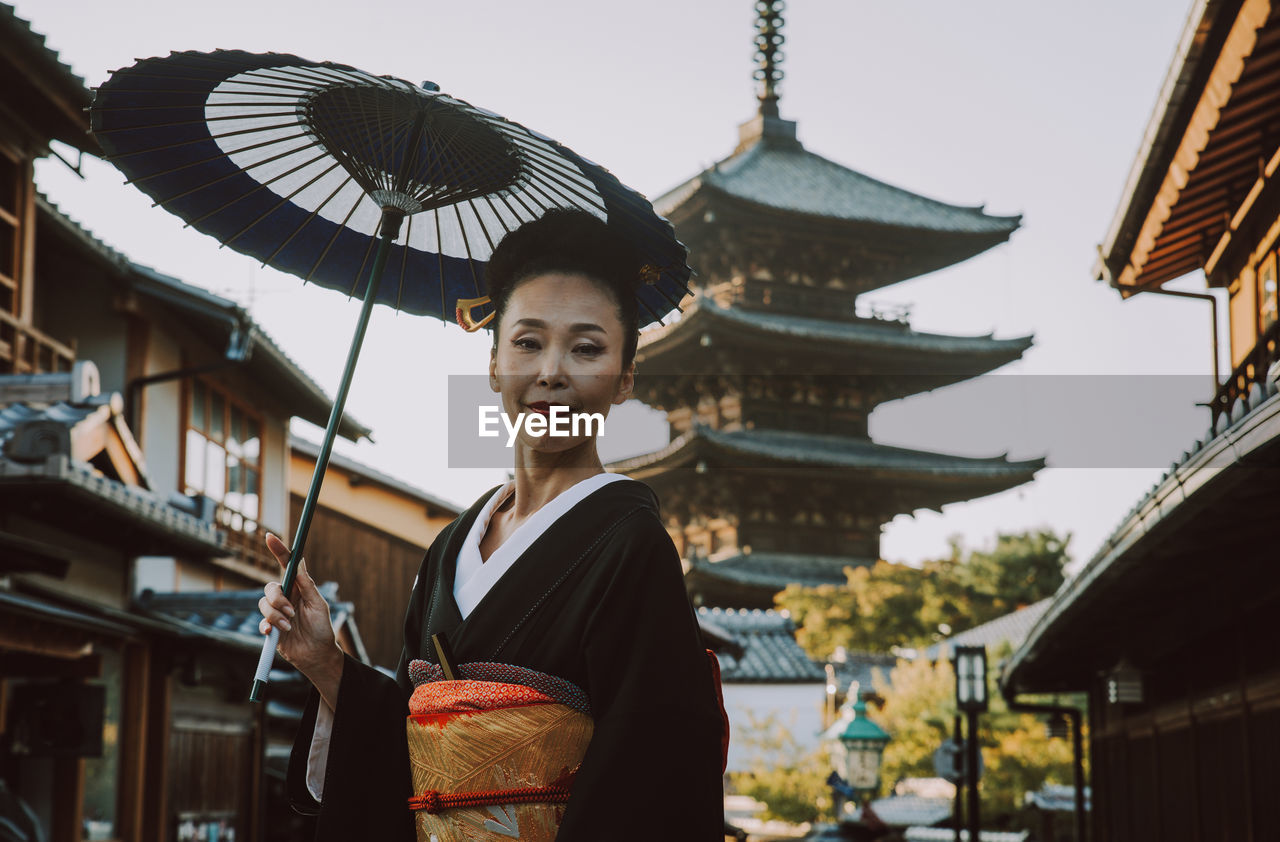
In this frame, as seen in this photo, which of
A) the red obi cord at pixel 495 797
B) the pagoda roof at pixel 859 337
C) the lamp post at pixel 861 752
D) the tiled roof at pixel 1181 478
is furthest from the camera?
the pagoda roof at pixel 859 337

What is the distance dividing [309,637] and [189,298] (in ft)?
38.8

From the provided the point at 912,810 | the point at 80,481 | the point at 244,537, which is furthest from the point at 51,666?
the point at 912,810

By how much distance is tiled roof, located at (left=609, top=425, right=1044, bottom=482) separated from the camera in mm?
29406

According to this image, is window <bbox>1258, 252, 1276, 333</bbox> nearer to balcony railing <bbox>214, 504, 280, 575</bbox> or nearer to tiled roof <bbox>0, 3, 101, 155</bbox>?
tiled roof <bbox>0, 3, 101, 155</bbox>

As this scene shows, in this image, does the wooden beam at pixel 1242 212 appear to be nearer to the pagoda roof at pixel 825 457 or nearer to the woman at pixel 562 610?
the woman at pixel 562 610

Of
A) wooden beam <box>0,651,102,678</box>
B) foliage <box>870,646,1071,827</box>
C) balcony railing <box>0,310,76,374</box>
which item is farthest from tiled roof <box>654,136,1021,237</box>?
wooden beam <box>0,651,102,678</box>

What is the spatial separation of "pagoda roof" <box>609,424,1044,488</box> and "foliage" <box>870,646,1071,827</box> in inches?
334

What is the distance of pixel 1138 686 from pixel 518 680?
9694mm

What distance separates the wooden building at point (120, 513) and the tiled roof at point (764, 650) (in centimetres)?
1104

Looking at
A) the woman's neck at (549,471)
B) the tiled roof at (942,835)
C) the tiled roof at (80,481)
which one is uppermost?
the tiled roof at (80,481)

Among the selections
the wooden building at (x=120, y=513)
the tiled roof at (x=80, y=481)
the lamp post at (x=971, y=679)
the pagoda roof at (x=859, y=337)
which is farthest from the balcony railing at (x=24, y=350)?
the pagoda roof at (x=859, y=337)

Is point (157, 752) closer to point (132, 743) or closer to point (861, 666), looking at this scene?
point (132, 743)

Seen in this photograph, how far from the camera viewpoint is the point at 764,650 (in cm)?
2908

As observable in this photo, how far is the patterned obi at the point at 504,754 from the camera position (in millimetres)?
2471
